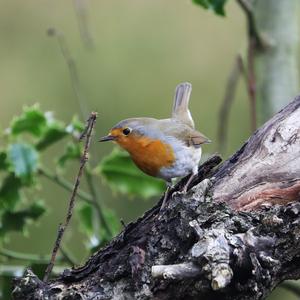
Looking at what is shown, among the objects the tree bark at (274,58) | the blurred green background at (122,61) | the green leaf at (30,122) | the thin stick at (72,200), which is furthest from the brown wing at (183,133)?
the blurred green background at (122,61)

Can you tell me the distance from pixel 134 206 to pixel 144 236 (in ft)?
13.7

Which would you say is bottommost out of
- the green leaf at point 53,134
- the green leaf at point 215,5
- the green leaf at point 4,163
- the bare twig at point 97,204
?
the bare twig at point 97,204

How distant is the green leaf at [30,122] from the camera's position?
2.92 m

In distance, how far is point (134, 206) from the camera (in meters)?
6.37

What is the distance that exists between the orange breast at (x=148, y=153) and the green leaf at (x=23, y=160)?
0.33m

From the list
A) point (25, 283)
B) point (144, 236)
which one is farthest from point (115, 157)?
point (25, 283)

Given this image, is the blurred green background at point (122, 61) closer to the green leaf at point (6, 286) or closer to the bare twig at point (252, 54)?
the bare twig at point (252, 54)

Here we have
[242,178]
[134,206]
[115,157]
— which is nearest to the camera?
[242,178]

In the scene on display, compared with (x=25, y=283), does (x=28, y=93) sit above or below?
above

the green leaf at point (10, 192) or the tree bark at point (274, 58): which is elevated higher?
the tree bark at point (274, 58)

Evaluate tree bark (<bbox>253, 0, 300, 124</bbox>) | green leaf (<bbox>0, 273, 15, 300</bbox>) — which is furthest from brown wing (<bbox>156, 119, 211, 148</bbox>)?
green leaf (<bbox>0, 273, 15, 300</bbox>)

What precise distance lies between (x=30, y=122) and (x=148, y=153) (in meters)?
0.41

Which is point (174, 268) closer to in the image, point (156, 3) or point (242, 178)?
point (242, 178)

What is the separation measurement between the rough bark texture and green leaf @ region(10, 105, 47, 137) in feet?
2.50
